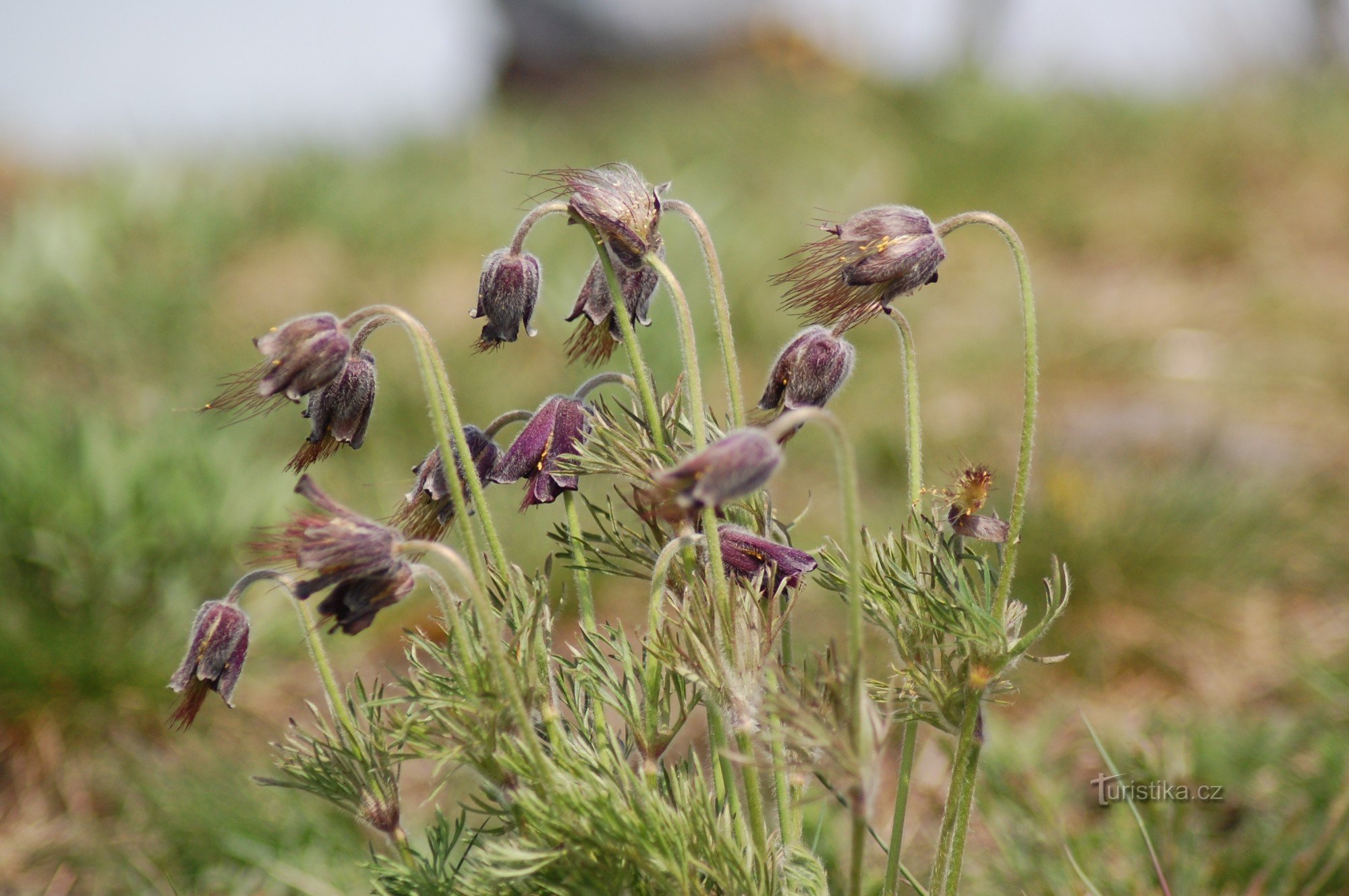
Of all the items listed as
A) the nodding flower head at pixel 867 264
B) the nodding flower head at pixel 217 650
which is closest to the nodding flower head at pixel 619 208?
the nodding flower head at pixel 867 264

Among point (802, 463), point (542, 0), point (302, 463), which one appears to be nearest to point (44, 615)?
point (302, 463)

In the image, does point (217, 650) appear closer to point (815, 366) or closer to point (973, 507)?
point (815, 366)

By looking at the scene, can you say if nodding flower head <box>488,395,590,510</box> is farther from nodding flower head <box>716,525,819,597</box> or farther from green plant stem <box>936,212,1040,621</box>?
green plant stem <box>936,212,1040,621</box>

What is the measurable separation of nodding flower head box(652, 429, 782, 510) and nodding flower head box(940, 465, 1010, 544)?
1.31 ft

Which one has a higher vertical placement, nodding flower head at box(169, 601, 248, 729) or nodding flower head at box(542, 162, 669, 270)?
nodding flower head at box(542, 162, 669, 270)

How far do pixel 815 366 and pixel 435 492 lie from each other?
1.63 ft

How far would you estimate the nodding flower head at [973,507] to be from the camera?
1.34m

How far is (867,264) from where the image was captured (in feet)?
4.19

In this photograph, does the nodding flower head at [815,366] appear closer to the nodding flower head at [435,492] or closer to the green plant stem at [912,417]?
the green plant stem at [912,417]

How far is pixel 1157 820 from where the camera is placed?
6.61 feet

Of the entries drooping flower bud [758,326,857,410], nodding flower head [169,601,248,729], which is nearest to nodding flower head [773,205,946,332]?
drooping flower bud [758,326,857,410]

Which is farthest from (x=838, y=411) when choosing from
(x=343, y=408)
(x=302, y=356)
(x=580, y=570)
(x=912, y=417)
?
(x=302, y=356)

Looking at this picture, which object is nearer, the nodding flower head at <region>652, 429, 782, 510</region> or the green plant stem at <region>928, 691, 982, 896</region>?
the nodding flower head at <region>652, 429, 782, 510</region>

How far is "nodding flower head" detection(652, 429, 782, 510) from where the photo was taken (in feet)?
3.32
